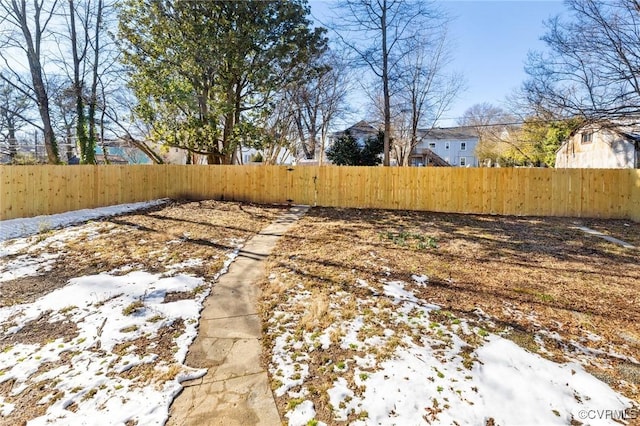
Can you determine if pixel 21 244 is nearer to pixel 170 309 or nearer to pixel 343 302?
pixel 170 309

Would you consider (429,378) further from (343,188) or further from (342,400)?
(343,188)

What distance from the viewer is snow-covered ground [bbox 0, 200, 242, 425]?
2158mm

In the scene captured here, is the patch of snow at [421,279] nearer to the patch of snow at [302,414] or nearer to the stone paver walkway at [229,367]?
the stone paver walkway at [229,367]

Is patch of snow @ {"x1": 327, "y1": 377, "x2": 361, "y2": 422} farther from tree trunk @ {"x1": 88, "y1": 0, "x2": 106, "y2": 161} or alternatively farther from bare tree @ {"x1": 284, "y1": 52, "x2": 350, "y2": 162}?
bare tree @ {"x1": 284, "y1": 52, "x2": 350, "y2": 162}

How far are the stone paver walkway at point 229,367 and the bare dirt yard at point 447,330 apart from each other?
141mm

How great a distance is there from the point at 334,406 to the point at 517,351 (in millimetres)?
1650

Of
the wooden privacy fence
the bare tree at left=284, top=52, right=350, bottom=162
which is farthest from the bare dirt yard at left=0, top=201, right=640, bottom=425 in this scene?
the bare tree at left=284, top=52, right=350, bottom=162

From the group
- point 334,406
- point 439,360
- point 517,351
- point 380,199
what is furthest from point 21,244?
point 380,199

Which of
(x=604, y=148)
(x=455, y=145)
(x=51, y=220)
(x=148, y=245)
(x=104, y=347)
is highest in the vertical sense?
(x=455, y=145)

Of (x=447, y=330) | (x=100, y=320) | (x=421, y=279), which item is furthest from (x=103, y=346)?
(x=421, y=279)

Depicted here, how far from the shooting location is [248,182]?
11.7m

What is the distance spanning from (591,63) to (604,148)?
6142 mm

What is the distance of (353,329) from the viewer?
306 cm

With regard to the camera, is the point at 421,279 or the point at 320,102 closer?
the point at 421,279
